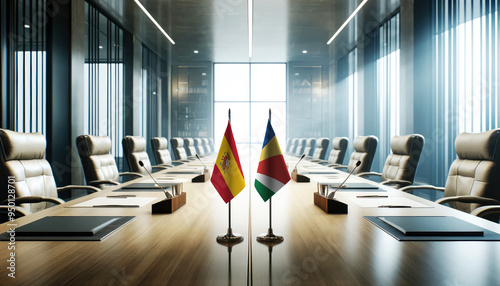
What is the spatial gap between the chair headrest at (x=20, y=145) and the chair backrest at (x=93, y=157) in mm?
573

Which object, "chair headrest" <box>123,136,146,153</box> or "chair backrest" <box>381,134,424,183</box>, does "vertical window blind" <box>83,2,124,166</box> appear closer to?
"chair headrest" <box>123,136,146,153</box>

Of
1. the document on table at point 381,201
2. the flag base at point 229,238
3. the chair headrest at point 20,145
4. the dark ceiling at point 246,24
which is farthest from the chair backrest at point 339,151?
the flag base at point 229,238

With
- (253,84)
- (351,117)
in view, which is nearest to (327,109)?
(351,117)

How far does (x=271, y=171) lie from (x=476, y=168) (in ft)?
6.25

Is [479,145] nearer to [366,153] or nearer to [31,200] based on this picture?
[366,153]

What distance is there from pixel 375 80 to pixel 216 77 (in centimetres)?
519

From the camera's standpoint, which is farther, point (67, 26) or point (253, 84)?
point (253, 84)

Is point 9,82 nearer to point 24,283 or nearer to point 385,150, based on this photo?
point 24,283

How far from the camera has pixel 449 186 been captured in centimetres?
249

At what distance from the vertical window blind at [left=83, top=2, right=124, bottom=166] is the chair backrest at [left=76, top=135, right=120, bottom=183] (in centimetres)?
286

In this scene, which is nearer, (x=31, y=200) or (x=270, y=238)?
(x=270, y=238)

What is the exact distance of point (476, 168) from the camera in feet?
7.39

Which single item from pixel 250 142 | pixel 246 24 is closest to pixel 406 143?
pixel 246 24

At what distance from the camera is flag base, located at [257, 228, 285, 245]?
1.00m
